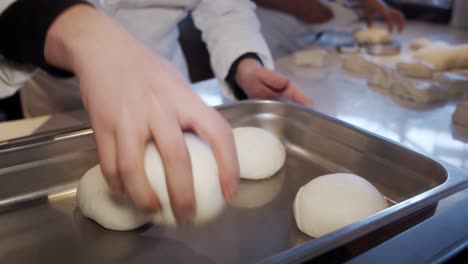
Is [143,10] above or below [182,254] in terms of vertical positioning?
above

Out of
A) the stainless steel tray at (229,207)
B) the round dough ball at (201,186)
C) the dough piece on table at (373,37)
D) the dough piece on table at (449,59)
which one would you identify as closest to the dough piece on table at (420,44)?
the dough piece on table at (373,37)

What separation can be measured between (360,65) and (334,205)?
0.83 meters

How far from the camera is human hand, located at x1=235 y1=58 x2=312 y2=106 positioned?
91cm

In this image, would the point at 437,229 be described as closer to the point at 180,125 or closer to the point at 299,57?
the point at 180,125

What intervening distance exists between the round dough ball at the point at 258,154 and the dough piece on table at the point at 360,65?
665mm

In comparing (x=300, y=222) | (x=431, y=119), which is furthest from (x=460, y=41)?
(x=300, y=222)

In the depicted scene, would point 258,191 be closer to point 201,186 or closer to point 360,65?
point 201,186

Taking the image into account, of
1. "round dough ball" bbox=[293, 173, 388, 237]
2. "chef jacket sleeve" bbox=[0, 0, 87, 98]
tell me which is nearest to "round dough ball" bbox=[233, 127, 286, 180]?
"round dough ball" bbox=[293, 173, 388, 237]

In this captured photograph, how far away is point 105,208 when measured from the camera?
0.60m

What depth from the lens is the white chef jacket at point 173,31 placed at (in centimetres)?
99

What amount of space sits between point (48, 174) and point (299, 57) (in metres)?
0.94

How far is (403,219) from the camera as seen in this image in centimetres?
48

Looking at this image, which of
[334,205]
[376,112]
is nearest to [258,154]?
[334,205]

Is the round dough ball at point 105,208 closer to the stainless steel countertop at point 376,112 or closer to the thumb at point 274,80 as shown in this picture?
the stainless steel countertop at point 376,112
